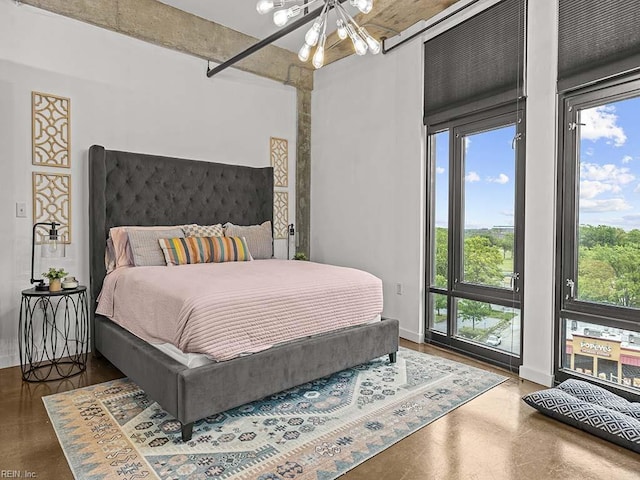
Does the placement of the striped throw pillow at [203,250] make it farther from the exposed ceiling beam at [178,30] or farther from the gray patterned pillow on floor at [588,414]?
the gray patterned pillow on floor at [588,414]

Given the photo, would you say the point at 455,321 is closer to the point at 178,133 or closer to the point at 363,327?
the point at 363,327

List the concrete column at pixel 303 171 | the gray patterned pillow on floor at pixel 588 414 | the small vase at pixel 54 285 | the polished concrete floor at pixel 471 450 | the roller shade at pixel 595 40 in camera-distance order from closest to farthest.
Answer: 1. the polished concrete floor at pixel 471 450
2. the gray patterned pillow on floor at pixel 588 414
3. the roller shade at pixel 595 40
4. the small vase at pixel 54 285
5. the concrete column at pixel 303 171

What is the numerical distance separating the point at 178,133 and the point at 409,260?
107 inches

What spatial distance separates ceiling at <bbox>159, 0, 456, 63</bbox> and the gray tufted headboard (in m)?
1.51

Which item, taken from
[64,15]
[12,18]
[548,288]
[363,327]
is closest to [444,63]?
[548,288]

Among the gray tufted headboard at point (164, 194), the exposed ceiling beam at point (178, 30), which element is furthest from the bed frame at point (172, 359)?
the exposed ceiling beam at point (178, 30)

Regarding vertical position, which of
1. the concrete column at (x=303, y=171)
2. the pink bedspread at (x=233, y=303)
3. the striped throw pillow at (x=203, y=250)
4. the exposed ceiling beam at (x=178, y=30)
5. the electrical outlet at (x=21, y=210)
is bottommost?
the pink bedspread at (x=233, y=303)

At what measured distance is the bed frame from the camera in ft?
7.68

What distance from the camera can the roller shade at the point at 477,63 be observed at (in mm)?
3312

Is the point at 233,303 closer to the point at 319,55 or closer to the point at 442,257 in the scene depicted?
the point at 319,55

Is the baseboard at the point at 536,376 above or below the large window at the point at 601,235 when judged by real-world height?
below

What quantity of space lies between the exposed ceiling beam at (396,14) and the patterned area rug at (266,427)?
3146 millimetres

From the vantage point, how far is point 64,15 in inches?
144

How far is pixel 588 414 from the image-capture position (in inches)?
94.1
